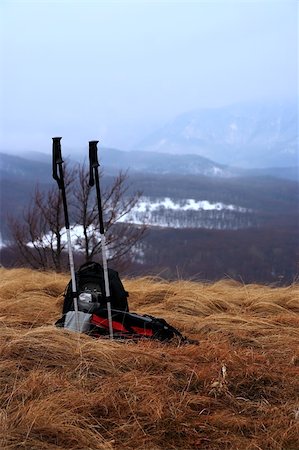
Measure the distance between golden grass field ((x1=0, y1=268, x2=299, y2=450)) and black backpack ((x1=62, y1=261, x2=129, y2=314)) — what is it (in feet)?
1.60

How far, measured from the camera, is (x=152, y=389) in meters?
2.88

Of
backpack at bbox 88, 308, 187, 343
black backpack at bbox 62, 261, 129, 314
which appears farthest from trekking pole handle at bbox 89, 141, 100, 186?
backpack at bbox 88, 308, 187, 343

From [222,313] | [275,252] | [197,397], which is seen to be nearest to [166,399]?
[197,397]

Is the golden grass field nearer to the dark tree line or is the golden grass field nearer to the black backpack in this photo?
the black backpack

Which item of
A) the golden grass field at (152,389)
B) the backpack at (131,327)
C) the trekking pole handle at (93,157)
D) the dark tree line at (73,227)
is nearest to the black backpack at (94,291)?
the backpack at (131,327)

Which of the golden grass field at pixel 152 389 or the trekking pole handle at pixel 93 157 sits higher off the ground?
the trekking pole handle at pixel 93 157

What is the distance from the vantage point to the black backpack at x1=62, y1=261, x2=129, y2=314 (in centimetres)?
430

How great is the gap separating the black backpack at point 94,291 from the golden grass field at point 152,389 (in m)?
0.49

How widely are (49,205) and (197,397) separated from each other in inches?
374

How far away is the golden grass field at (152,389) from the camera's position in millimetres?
2422

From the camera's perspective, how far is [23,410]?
253 cm

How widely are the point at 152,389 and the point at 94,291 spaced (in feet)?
5.41

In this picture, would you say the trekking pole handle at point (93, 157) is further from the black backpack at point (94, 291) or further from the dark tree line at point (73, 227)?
the dark tree line at point (73, 227)

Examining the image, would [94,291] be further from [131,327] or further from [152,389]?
[152,389]
